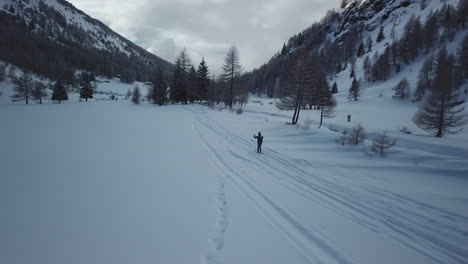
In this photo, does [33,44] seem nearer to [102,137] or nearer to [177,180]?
[102,137]

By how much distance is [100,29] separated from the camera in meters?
196

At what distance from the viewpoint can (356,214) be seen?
5055 mm

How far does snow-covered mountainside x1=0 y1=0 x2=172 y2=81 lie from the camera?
282 ft

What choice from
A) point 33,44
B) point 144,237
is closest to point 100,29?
point 33,44

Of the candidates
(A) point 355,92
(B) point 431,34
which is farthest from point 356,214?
(B) point 431,34

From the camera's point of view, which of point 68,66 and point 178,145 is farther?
point 68,66

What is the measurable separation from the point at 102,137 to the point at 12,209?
9.87 m

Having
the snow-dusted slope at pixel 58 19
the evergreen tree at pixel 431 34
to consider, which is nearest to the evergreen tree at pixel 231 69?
the evergreen tree at pixel 431 34

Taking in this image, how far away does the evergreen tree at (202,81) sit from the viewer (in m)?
46.2

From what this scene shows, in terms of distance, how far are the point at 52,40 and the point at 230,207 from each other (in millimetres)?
171513

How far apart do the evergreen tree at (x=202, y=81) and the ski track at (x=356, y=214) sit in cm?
4049

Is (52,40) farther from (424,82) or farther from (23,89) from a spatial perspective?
(424,82)

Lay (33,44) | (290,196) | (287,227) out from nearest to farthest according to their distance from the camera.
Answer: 1. (287,227)
2. (290,196)
3. (33,44)

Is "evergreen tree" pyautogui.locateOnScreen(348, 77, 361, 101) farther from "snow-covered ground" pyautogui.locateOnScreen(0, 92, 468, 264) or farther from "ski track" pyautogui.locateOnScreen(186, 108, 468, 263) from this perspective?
"ski track" pyautogui.locateOnScreen(186, 108, 468, 263)
